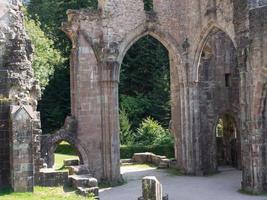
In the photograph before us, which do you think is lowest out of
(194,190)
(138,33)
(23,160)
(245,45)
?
(194,190)

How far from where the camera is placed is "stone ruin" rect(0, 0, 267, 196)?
12.1 metres

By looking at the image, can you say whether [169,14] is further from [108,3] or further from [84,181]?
[84,181]

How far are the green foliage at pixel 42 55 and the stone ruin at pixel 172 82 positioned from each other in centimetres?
1041

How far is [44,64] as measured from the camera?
29.2 meters

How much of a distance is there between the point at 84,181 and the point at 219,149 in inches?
425

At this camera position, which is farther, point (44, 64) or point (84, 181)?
point (44, 64)

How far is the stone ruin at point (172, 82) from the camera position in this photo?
1215 centimetres

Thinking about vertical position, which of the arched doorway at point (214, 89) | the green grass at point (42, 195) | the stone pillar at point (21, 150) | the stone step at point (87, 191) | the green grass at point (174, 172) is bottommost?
the green grass at point (174, 172)

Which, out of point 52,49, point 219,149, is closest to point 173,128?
point 219,149

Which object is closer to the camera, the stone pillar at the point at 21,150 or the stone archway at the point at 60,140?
the stone pillar at the point at 21,150


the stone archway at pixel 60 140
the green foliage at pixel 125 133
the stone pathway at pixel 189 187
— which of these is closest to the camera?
the stone pathway at pixel 189 187

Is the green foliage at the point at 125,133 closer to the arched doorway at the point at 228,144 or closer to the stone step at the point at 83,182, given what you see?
the arched doorway at the point at 228,144

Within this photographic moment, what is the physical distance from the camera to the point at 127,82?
3300 centimetres

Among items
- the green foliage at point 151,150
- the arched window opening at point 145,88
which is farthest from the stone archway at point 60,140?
the arched window opening at point 145,88
